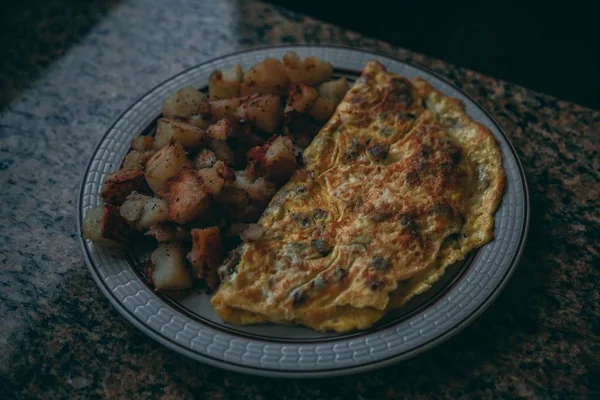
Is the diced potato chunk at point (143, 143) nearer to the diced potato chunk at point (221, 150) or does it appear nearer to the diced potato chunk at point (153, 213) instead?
the diced potato chunk at point (221, 150)

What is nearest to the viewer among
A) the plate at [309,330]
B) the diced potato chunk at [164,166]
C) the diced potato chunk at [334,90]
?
the plate at [309,330]

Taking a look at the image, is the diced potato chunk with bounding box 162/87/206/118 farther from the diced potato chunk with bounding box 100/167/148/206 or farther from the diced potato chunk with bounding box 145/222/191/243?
the diced potato chunk with bounding box 145/222/191/243

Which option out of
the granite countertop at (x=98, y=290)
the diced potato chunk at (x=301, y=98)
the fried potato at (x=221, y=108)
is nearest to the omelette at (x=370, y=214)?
the diced potato chunk at (x=301, y=98)

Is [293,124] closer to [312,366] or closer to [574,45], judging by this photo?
[312,366]

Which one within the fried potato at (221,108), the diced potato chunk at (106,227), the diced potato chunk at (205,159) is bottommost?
the diced potato chunk at (106,227)

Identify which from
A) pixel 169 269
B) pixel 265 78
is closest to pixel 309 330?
pixel 169 269

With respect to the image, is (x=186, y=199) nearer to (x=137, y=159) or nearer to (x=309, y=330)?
(x=137, y=159)

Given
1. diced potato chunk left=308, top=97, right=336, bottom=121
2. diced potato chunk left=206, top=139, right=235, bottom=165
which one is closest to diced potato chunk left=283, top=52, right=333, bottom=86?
diced potato chunk left=308, top=97, right=336, bottom=121
